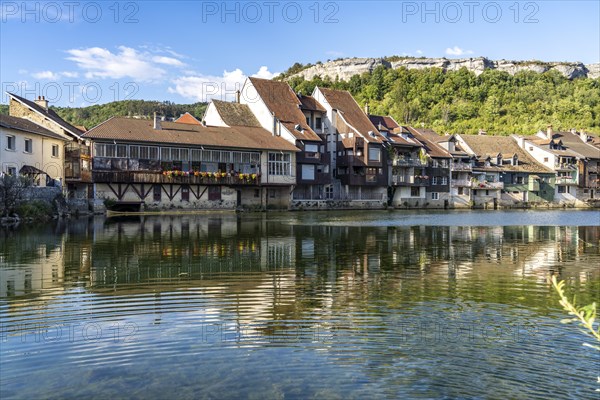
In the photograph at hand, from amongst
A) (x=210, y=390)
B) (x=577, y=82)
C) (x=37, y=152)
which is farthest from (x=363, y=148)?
(x=577, y=82)

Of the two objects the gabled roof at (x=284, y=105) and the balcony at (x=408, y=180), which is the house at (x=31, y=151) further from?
the balcony at (x=408, y=180)

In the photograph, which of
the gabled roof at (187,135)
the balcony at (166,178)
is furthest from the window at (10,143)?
the balcony at (166,178)

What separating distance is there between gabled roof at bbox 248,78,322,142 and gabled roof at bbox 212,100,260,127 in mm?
2666

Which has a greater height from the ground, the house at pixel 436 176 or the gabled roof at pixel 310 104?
the gabled roof at pixel 310 104

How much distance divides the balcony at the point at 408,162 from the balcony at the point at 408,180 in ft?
5.32

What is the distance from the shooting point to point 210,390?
772cm

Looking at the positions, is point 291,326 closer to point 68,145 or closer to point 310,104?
point 68,145

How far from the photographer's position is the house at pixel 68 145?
54406 millimetres

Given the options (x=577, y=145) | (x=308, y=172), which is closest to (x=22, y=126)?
(x=308, y=172)

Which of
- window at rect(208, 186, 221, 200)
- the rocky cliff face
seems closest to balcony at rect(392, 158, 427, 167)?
window at rect(208, 186, 221, 200)

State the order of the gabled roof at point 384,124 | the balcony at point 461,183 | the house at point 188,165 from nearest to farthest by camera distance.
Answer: the house at point 188,165 → the gabled roof at point 384,124 → the balcony at point 461,183

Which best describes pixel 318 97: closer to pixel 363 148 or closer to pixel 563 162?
pixel 363 148

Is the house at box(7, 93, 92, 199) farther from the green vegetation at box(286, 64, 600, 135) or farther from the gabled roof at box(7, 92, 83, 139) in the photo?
the green vegetation at box(286, 64, 600, 135)

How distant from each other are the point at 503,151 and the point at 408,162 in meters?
22.2
